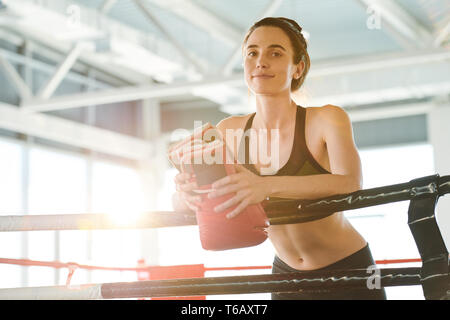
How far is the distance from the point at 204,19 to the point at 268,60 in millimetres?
6770

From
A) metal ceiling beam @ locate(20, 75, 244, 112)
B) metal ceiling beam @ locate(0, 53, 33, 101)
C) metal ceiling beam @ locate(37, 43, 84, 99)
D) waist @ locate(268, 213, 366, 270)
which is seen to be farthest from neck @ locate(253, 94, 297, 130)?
metal ceiling beam @ locate(0, 53, 33, 101)

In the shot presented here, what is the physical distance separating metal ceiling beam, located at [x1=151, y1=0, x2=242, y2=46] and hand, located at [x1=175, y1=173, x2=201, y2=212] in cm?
605

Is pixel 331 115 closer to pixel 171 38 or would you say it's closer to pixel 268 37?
pixel 268 37

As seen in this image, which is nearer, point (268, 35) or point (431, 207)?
point (431, 207)

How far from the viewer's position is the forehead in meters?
1.51

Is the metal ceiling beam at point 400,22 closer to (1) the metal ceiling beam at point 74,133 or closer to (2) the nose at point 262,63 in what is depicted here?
(1) the metal ceiling beam at point 74,133

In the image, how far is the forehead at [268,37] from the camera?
151cm

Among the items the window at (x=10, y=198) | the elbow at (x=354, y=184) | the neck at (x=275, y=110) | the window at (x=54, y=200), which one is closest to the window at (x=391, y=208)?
the window at (x=54, y=200)

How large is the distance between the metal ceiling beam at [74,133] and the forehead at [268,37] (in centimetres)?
712

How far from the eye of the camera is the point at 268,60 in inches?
58.9
